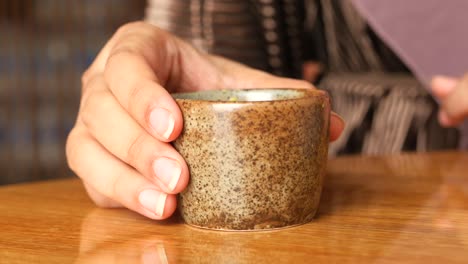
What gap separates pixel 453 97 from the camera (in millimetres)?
1004

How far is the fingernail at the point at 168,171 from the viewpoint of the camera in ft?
1.82

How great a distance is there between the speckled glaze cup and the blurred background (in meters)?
2.55

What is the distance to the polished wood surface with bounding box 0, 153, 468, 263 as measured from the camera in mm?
500

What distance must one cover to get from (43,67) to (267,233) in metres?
2.68

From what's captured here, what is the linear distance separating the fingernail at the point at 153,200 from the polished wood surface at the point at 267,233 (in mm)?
16

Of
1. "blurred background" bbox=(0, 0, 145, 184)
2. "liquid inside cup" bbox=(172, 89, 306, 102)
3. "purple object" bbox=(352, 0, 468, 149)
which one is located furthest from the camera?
"blurred background" bbox=(0, 0, 145, 184)

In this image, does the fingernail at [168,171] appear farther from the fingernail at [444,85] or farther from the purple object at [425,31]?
the purple object at [425,31]

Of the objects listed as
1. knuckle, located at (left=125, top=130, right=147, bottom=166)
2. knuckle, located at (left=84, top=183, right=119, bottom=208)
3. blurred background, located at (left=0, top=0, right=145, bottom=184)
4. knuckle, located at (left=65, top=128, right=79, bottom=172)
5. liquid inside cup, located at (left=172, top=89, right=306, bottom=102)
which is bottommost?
blurred background, located at (left=0, top=0, right=145, bottom=184)

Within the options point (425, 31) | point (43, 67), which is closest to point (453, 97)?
point (425, 31)

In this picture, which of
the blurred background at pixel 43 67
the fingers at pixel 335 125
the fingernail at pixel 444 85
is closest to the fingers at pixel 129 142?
the fingers at pixel 335 125

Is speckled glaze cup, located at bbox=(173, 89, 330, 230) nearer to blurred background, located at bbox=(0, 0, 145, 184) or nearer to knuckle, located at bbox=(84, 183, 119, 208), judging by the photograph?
→ knuckle, located at bbox=(84, 183, 119, 208)

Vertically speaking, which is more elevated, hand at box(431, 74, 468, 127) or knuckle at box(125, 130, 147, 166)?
knuckle at box(125, 130, 147, 166)

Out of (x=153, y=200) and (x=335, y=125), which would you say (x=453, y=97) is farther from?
(x=153, y=200)

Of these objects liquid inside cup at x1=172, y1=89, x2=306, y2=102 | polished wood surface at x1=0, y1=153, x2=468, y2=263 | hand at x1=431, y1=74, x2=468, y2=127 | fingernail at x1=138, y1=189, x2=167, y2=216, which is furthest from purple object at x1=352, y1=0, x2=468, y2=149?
fingernail at x1=138, y1=189, x2=167, y2=216
